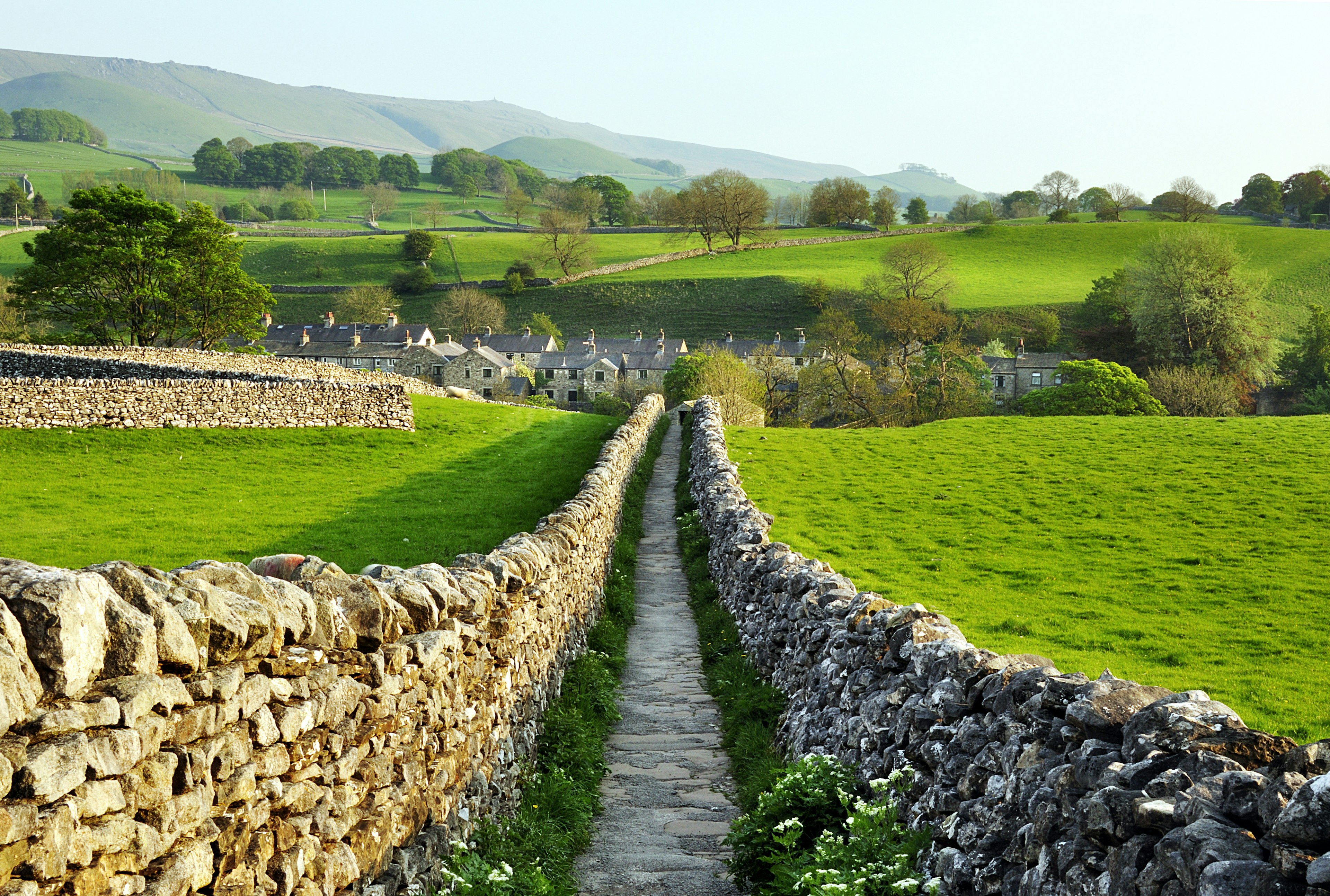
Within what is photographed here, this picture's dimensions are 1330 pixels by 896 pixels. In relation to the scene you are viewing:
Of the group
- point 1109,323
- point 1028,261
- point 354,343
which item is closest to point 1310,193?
point 1028,261

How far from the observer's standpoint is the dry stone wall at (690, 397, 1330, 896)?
328 cm

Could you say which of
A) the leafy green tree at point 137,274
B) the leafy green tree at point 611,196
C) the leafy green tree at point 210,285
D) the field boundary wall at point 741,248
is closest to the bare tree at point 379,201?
the leafy green tree at point 611,196

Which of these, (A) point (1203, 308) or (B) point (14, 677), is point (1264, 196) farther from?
(B) point (14, 677)

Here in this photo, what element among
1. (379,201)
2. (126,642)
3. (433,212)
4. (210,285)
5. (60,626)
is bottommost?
(126,642)

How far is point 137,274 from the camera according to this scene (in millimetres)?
50781

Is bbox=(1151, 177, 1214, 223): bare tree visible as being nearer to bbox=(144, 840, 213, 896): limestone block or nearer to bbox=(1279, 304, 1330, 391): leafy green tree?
bbox=(1279, 304, 1330, 391): leafy green tree

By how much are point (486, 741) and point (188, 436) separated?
25.4 metres

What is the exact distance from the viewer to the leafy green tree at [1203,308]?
6088cm

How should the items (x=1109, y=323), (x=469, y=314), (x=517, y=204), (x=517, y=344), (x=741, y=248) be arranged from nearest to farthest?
1. (x=1109, y=323)
2. (x=517, y=344)
3. (x=469, y=314)
4. (x=741, y=248)
5. (x=517, y=204)

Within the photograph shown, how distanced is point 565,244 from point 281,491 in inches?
4307

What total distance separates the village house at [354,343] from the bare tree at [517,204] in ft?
236

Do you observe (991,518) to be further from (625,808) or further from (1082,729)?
(1082,729)

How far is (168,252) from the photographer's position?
168 feet

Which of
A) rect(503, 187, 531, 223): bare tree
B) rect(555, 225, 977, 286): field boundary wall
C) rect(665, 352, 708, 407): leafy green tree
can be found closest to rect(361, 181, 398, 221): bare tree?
rect(503, 187, 531, 223): bare tree
